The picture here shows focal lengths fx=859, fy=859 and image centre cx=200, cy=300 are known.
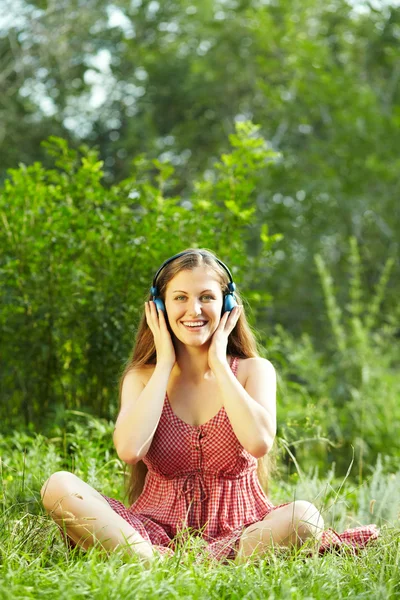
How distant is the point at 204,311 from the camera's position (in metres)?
3.37

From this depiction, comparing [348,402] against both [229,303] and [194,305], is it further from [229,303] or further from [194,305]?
[194,305]

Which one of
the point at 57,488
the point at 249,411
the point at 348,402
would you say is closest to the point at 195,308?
the point at 249,411

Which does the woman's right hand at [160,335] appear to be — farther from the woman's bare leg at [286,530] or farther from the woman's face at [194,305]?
the woman's bare leg at [286,530]

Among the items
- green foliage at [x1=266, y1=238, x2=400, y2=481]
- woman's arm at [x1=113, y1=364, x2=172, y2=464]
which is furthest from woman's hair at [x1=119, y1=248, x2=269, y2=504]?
green foliage at [x1=266, y1=238, x2=400, y2=481]

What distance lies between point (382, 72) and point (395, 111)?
2772 mm

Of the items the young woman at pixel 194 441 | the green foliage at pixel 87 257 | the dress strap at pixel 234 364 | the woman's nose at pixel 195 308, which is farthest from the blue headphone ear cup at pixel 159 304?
the green foliage at pixel 87 257

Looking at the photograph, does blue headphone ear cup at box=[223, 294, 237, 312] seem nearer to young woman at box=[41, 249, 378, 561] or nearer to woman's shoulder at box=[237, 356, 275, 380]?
young woman at box=[41, 249, 378, 561]

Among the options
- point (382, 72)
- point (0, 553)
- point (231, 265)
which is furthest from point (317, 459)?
point (382, 72)

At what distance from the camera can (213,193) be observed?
5.29 m

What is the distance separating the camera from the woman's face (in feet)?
11.0

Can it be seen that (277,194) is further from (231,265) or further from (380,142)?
(231,265)

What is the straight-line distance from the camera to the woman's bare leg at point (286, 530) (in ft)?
9.79

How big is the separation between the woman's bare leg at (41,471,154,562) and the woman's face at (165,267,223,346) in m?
0.73

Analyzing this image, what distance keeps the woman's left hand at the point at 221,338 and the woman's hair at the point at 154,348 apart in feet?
0.38
